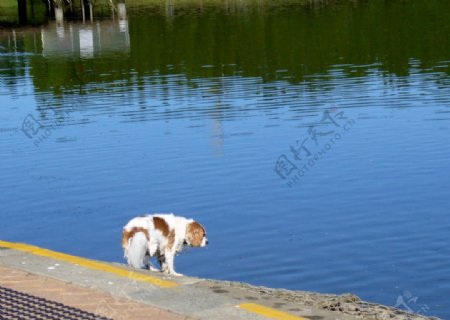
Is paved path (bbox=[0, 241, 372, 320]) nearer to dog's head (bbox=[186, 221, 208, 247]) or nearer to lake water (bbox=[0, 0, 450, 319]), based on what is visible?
dog's head (bbox=[186, 221, 208, 247])

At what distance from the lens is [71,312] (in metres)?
9.37

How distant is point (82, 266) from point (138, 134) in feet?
54.1

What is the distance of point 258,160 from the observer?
23.0 meters

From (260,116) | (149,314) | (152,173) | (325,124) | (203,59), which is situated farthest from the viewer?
(203,59)

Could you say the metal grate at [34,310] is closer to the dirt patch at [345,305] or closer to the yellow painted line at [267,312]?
the yellow painted line at [267,312]

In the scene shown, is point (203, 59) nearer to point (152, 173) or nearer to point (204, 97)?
point (204, 97)

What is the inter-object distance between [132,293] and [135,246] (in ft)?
7.91

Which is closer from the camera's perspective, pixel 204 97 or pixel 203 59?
pixel 204 97

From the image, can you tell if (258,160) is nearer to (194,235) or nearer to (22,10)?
(194,235)

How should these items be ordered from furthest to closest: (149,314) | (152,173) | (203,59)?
(203,59), (152,173), (149,314)

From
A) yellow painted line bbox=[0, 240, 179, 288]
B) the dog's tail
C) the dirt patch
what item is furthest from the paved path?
the dog's tail

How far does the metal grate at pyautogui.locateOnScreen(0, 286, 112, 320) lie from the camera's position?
924 cm

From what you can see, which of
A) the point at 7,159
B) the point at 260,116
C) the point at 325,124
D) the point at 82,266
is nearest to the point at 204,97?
the point at 260,116

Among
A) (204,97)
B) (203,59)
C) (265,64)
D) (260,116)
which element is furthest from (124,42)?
(260,116)
